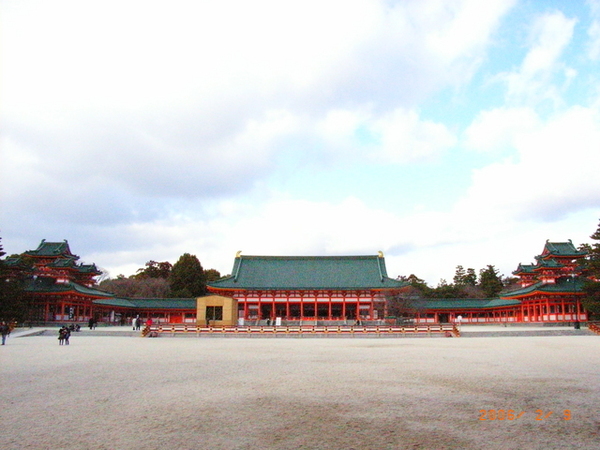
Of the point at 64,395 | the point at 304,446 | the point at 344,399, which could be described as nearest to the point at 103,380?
the point at 64,395

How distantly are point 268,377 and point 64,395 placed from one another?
5306 millimetres

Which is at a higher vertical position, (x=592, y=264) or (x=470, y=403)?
(x=592, y=264)

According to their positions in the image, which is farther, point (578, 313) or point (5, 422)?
point (578, 313)

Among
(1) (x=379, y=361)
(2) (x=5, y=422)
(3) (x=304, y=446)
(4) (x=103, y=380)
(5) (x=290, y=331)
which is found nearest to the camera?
(3) (x=304, y=446)

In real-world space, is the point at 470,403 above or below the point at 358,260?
below

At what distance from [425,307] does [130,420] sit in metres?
57.2

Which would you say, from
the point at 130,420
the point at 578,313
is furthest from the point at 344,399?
the point at 578,313

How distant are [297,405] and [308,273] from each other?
5240 cm

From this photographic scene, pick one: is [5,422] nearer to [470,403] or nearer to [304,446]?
[304,446]

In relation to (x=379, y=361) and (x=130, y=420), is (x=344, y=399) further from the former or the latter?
(x=379, y=361)

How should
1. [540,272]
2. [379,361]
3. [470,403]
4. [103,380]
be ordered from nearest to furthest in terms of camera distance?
[470,403]
[103,380]
[379,361]
[540,272]

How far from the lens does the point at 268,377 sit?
43.1 ft
